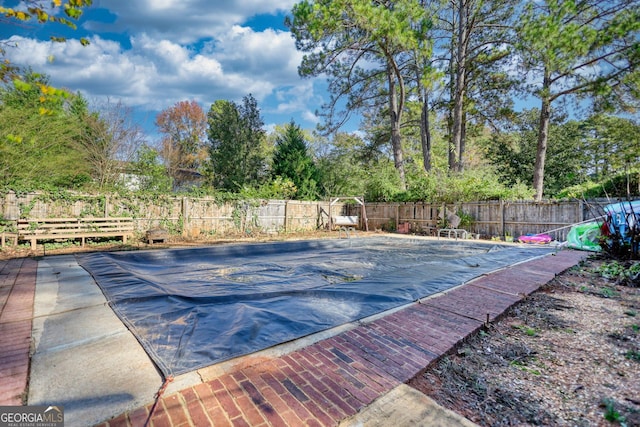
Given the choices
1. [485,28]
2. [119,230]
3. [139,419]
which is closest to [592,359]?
[139,419]

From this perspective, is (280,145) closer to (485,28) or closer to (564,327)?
(485,28)

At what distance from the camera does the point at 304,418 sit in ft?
4.22

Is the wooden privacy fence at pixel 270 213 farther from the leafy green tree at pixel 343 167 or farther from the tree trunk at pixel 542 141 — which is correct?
the leafy green tree at pixel 343 167

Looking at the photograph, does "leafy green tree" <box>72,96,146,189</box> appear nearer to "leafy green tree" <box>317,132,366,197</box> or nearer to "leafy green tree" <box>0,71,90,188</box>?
"leafy green tree" <box>0,71,90,188</box>

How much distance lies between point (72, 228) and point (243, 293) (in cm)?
706

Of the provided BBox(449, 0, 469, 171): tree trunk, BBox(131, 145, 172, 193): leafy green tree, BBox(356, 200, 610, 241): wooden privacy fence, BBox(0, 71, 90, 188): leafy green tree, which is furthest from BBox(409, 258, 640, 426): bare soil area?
BBox(131, 145, 172, 193): leafy green tree

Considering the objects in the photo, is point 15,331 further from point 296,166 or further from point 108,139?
point 296,166

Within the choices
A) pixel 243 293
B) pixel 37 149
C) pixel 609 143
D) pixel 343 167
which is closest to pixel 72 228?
pixel 37 149

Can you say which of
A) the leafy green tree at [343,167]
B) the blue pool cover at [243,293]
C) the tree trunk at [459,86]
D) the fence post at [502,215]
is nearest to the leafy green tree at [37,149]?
the blue pool cover at [243,293]

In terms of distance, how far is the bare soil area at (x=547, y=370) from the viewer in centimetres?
145

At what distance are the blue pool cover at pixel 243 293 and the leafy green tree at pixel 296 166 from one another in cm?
968

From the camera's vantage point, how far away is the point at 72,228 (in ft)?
24.1

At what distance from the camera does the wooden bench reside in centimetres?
659

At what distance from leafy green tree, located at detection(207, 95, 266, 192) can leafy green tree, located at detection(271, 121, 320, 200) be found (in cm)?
226
